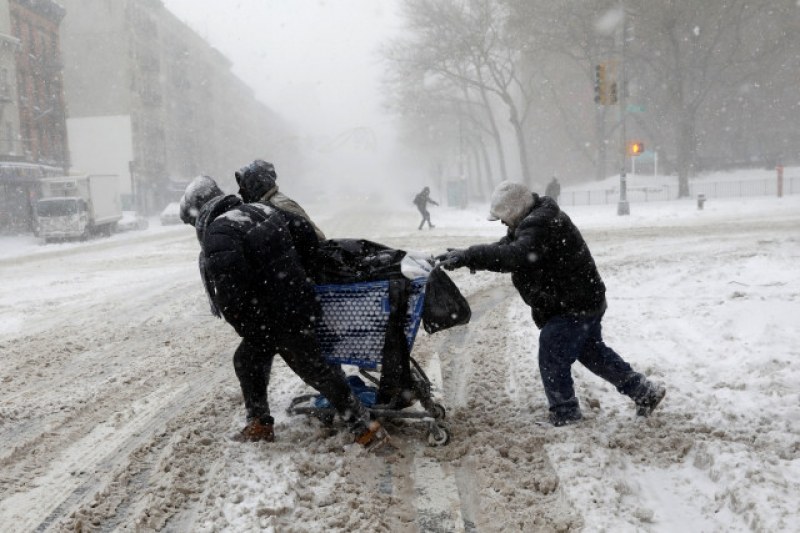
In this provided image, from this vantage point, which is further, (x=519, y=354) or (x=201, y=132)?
(x=201, y=132)

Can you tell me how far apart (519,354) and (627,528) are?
11.4 feet

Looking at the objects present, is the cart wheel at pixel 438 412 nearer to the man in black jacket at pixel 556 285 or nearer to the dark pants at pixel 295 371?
the dark pants at pixel 295 371

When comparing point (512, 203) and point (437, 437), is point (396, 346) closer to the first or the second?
point (437, 437)

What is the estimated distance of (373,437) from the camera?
4367 mm

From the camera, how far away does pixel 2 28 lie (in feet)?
121

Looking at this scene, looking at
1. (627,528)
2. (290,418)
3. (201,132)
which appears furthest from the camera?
(201,132)

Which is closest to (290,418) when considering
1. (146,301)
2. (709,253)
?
(146,301)

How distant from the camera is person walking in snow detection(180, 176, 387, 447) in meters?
4.08

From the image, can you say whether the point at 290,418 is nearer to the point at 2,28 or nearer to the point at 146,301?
the point at 146,301

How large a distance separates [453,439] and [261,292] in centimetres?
156

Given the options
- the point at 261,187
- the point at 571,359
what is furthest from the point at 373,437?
the point at 261,187

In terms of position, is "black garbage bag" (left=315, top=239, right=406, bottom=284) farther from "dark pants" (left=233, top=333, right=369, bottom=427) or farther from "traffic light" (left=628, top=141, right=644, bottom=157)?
"traffic light" (left=628, top=141, right=644, bottom=157)

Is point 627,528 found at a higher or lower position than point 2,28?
lower

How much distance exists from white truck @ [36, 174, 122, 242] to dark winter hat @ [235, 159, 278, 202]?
2612cm
